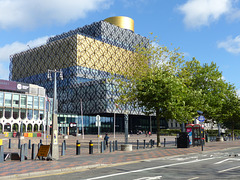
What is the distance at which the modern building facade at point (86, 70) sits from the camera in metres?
92.5

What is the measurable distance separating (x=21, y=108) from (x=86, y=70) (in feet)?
103

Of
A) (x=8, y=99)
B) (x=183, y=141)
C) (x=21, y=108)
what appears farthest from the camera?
(x=21, y=108)

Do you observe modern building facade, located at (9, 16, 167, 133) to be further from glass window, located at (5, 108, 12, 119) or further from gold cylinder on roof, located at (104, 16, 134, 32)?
glass window, located at (5, 108, 12, 119)

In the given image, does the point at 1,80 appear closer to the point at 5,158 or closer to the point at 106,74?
the point at 106,74

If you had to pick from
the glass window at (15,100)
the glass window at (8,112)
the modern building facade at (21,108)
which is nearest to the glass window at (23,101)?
the modern building facade at (21,108)

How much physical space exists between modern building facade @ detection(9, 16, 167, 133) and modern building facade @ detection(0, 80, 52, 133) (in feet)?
32.5

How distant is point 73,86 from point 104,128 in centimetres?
2185

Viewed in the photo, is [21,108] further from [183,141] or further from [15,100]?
[183,141]

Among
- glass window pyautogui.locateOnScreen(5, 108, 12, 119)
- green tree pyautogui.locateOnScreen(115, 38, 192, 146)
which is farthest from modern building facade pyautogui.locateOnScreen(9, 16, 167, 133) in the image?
green tree pyautogui.locateOnScreen(115, 38, 192, 146)

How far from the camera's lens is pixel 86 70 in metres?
107

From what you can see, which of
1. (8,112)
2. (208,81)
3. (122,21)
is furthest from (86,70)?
(208,81)

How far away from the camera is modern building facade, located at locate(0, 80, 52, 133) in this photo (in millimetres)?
82750

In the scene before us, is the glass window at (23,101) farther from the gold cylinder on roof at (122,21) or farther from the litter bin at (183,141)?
the gold cylinder on roof at (122,21)

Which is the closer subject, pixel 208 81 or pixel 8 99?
pixel 208 81
